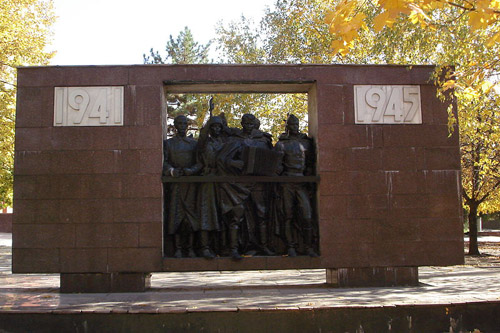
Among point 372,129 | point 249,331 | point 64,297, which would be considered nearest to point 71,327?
point 64,297

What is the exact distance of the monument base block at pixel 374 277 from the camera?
27.4 feet

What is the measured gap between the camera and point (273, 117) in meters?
19.0

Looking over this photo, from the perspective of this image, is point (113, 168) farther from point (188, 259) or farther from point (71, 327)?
point (71, 327)

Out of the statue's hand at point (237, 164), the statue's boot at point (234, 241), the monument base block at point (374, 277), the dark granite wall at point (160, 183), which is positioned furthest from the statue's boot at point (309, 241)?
the statue's hand at point (237, 164)

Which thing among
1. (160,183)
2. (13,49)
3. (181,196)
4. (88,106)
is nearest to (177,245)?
(181,196)

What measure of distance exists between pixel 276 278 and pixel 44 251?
4.49 m

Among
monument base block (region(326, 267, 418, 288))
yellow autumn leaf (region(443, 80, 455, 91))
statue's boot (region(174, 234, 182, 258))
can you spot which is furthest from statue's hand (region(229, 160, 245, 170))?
yellow autumn leaf (region(443, 80, 455, 91))

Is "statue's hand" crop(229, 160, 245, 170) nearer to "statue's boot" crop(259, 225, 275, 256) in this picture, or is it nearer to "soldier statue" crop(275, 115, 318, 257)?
"soldier statue" crop(275, 115, 318, 257)

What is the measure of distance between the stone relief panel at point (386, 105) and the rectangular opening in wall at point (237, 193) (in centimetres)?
99

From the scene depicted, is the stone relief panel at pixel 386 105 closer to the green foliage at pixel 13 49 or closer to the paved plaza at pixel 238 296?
Answer: the paved plaza at pixel 238 296

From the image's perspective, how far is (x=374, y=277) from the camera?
8375 mm

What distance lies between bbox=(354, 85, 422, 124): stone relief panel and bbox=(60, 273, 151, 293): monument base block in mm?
4488

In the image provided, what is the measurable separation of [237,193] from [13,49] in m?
14.0

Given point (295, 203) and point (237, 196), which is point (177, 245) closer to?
point (237, 196)
